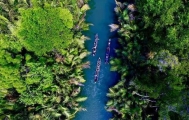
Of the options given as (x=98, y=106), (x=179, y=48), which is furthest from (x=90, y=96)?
(x=179, y=48)

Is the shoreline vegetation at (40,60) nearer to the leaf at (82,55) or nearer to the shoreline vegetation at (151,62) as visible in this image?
the leaf at (82,55)

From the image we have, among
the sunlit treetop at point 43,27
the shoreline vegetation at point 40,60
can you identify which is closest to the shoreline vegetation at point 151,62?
the shoreline vegetation at point 40,60

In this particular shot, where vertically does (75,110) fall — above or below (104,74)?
below

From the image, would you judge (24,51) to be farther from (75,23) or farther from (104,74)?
(104,74)

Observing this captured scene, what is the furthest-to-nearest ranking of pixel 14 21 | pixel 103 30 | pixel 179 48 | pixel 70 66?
1. pixel 103 30
2. pixel 70 66
3. pixel 14 21
4. pixel 179 48

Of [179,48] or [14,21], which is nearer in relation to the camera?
Result: [179,48]

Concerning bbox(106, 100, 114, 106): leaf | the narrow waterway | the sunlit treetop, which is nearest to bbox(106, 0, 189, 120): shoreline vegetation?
bbox(106, 100, 114, 106): leaf
